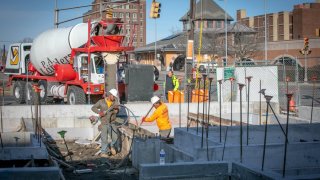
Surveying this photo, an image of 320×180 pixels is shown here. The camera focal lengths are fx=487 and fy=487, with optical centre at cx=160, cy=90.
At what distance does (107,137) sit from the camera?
12742mm

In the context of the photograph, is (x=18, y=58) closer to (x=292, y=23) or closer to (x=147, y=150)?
(x=147, y=150)

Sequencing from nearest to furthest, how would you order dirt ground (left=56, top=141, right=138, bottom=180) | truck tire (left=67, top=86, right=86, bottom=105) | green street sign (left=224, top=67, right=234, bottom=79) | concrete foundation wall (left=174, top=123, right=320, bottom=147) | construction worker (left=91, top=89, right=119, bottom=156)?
concrete foundation wall (left=174, top=123, right=320, bottom=147), dirt ground (left=56, top=141, right=138, bottom=180), construction worker (left=91, top=89, right=119, bottom=156), truck tire (left=67, top=86, right=86, bottom=105), green street sign (left=224, top=67, right=234, bottom=79)

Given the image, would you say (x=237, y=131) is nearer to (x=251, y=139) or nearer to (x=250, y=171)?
(x=251, y=139)

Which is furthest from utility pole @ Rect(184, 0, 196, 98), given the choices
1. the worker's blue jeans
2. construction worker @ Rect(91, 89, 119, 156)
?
construction worker @ Rect(91, 89, 119, 156)

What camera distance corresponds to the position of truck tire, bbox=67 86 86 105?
1980 centimetres

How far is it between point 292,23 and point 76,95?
5463cm

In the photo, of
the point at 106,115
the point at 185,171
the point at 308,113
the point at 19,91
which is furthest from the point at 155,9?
the point at 185,171

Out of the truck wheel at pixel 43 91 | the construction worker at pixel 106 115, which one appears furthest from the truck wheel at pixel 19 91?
the construction worker at pixel 106 115

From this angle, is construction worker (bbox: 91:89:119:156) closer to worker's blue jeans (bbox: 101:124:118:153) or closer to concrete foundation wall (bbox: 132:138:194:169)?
worker's blue jeans (bbox: 101:124:118:153)

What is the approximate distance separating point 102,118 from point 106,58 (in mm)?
7162

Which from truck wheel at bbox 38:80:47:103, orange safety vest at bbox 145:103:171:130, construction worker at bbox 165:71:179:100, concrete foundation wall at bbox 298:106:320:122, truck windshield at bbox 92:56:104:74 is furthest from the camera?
construction worker at bbox 165:71:179:100

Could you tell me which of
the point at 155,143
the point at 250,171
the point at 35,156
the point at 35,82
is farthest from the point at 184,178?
the point at 35,82

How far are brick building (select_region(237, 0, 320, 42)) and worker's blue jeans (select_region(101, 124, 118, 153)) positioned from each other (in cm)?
4943

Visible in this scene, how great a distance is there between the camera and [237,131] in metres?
11.3
